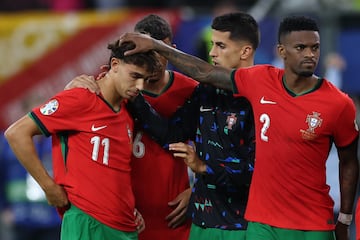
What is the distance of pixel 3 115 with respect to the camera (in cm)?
1298

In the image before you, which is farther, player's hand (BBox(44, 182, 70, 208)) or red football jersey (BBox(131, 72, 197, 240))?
red football jersey (BBox(131, 72, 197, 240))

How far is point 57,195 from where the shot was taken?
276 inches

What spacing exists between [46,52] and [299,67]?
654 centimetres

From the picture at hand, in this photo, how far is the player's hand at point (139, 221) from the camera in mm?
7367

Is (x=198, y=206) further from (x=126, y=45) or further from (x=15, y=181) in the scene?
A: (x=15, y=181)

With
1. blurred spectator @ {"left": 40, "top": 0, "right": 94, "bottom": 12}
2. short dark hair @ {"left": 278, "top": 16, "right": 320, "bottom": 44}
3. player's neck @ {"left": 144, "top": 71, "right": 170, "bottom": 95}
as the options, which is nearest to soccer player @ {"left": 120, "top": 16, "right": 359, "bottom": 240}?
short dark hair @ {"left": 278, "top": 16, "right": 320, "bottom": 44}

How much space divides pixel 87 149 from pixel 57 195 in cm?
34

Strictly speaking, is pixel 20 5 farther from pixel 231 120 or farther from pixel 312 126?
pixel 312 126

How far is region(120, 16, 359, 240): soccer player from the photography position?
270 inches

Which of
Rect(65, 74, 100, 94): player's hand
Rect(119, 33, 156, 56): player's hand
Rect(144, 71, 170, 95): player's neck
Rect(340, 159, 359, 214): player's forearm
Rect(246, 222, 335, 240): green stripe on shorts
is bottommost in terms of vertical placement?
Rect(246, 222, 335, 240): green stripe on shorts

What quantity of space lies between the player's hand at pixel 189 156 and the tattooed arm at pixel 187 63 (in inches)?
17.4

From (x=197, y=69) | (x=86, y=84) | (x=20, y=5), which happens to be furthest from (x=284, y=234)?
(x=20, y=5)

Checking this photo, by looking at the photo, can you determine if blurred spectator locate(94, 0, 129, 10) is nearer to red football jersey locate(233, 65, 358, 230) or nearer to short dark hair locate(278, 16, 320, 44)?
short dark hair locate(278, 16, 320, 44)

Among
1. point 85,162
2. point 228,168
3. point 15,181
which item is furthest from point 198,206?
point 15,181
